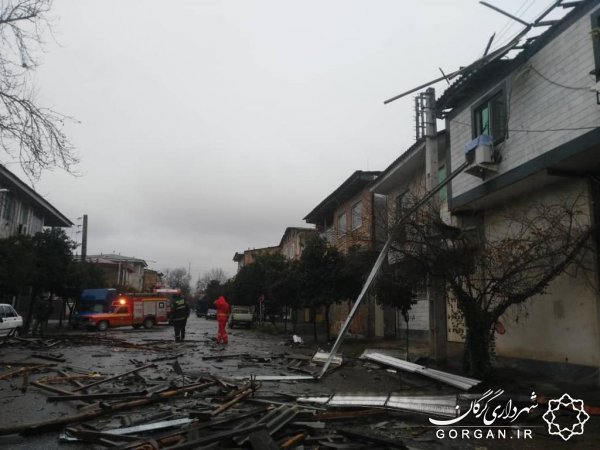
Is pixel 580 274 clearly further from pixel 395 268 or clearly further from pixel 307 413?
pixel 307 413

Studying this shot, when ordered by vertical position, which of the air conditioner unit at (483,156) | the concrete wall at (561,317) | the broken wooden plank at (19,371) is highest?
the air conditioner unit at (483,156)

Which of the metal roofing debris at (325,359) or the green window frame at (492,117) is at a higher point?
the green window frame at (492,117)

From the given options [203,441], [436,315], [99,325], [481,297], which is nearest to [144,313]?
[99,325]

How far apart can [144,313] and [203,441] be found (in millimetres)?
31775

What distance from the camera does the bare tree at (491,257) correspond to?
30.8 ft

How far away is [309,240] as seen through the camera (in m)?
22.9

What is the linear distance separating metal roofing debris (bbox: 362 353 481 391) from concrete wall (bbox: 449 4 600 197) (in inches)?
197

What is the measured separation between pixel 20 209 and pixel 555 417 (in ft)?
115

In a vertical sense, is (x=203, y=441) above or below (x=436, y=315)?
below

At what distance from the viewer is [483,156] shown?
11727mm

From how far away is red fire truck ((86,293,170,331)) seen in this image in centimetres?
3140

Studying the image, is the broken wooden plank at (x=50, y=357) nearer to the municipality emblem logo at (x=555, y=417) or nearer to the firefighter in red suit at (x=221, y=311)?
the firefighter in red suit at (x=221, y=311)

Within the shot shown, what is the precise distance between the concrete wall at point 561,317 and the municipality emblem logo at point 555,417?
206 centimetres

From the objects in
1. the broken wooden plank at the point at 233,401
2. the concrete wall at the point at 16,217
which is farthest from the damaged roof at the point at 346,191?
the concrete wall at the point at 16,217
